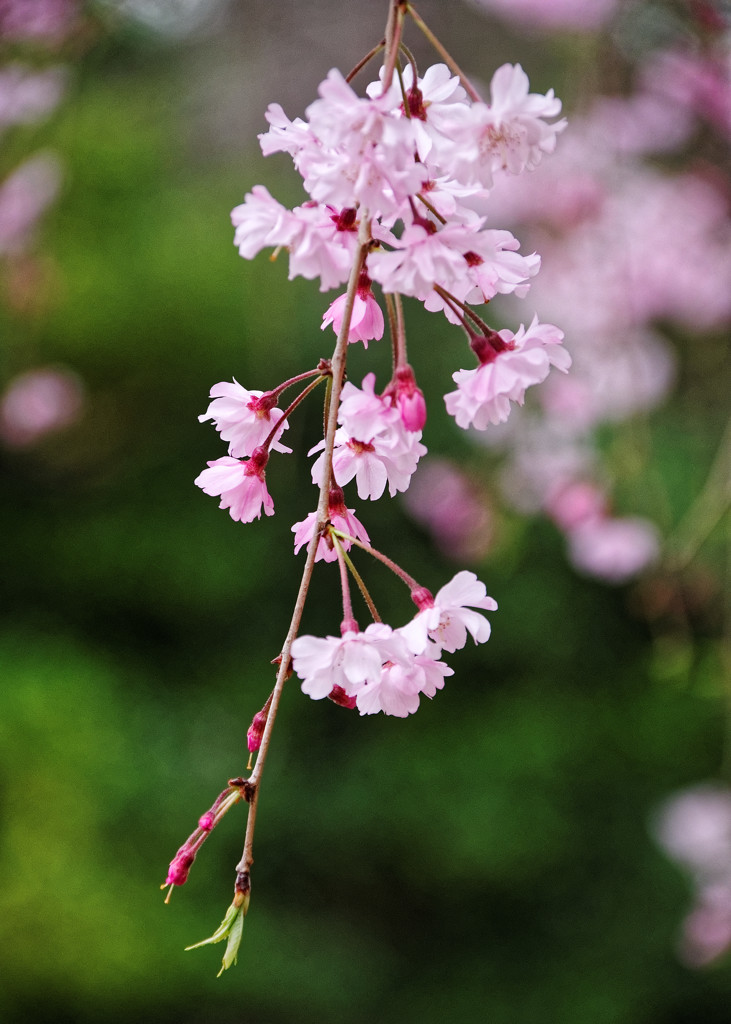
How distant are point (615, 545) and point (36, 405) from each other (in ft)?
4.85

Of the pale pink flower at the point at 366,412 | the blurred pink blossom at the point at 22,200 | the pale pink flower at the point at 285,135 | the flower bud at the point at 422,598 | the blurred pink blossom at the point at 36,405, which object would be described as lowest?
the flower bud at the point at 422,598

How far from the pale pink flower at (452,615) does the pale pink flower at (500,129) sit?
20cm

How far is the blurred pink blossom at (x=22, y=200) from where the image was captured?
1.98 meters

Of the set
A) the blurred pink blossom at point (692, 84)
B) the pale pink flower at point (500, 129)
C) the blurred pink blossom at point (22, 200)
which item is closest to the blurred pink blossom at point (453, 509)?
the blurred pink blossom at point (692, 84)

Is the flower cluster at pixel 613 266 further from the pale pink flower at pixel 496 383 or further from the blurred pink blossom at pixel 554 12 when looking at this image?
the pale pink flower at pixel 496 383

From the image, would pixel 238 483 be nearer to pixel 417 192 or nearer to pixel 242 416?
pixel 242 416

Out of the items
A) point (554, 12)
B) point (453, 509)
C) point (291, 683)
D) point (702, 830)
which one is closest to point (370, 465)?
point (453, 509)

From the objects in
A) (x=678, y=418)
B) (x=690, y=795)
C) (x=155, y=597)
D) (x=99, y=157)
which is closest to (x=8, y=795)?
(x=155, y=597)

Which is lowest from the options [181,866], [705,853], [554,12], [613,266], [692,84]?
[705,853]

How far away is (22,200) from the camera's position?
2.01m

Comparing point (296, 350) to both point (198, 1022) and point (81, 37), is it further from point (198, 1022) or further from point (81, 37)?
point (198, 1022)

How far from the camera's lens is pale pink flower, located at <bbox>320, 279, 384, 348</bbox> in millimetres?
488

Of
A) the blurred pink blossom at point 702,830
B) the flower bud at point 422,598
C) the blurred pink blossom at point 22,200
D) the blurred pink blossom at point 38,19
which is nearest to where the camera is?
the flower bud at point 422,598

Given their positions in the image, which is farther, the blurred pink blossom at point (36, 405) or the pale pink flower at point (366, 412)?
the blurred pink blossom at point (36, 405)
